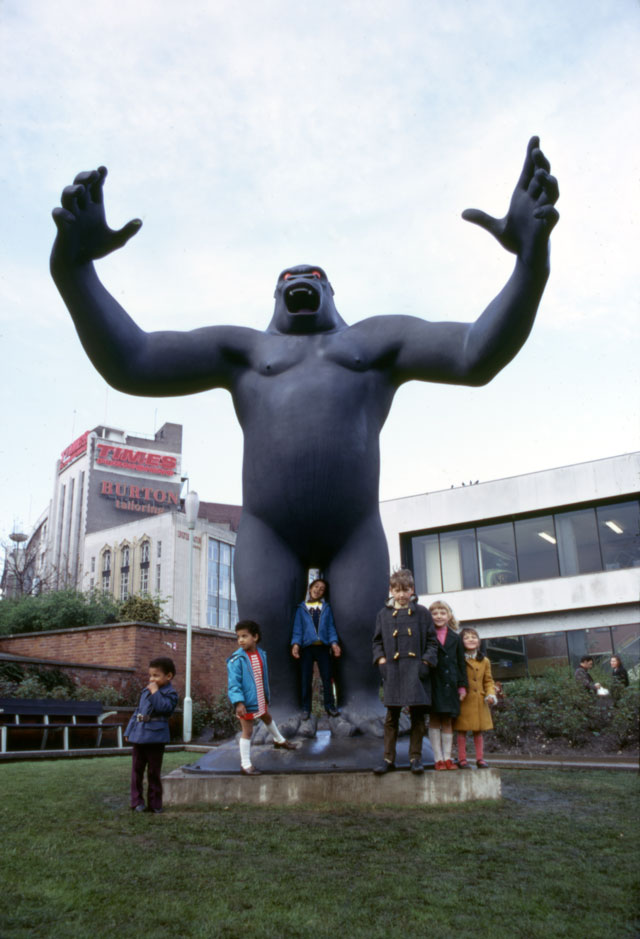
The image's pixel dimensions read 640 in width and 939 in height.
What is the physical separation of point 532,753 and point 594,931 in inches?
334

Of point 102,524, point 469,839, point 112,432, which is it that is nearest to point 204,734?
point 469,839

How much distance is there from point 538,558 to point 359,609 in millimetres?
20904

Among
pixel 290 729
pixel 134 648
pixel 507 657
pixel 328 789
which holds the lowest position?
pixel 328 789

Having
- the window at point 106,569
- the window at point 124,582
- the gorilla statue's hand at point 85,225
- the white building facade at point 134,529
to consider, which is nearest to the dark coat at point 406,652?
the gorilla statue's hand at point 85,225

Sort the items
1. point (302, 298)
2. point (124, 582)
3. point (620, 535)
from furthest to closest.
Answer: point (124, 582), point (620, 535), point (302, 298)

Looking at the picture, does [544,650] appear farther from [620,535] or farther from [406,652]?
[406,652]

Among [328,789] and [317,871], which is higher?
[328,789]

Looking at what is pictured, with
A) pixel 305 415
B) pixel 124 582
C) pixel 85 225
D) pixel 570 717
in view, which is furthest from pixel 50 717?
pixel 124 582

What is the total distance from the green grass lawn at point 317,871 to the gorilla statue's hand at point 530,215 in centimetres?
256

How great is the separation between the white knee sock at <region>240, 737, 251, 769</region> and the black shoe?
65 centimetres

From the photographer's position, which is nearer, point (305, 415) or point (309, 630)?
point (305, 415)

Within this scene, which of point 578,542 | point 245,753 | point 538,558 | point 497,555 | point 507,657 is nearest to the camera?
point 245,753

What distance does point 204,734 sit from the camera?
13.3m

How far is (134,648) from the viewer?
577 inches
